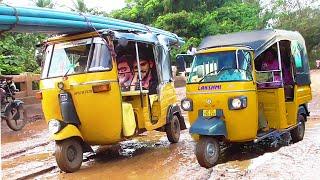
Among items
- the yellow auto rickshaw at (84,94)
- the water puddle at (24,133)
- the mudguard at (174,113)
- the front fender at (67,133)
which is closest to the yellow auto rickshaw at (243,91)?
the yellow auto rickshaw at (84,94)

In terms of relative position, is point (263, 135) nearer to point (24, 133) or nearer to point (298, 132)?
point (298, 132)

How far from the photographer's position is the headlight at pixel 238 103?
7121 millimetres

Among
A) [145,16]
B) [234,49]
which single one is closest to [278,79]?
[234,49]

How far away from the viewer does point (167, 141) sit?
33.0ft

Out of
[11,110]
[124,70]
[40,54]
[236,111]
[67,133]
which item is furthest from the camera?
[11,110]

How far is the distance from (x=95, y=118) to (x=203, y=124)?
1860 mm

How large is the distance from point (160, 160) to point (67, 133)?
5.77 feet

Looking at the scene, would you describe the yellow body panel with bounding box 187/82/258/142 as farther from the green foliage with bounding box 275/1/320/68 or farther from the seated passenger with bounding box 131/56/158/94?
the green foliage with bounding box 275/1/320/68

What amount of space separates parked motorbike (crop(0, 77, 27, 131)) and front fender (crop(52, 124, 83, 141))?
480cm

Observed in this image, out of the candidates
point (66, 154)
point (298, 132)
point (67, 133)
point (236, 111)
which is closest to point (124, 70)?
point (67, 133)

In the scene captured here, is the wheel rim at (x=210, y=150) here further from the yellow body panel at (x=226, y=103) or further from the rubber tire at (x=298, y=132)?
the rubber tire at (x=298, y=132)

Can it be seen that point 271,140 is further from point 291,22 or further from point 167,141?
point 291,22

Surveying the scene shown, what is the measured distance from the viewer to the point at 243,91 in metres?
7.24

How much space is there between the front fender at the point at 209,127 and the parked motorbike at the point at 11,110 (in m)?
6.32
